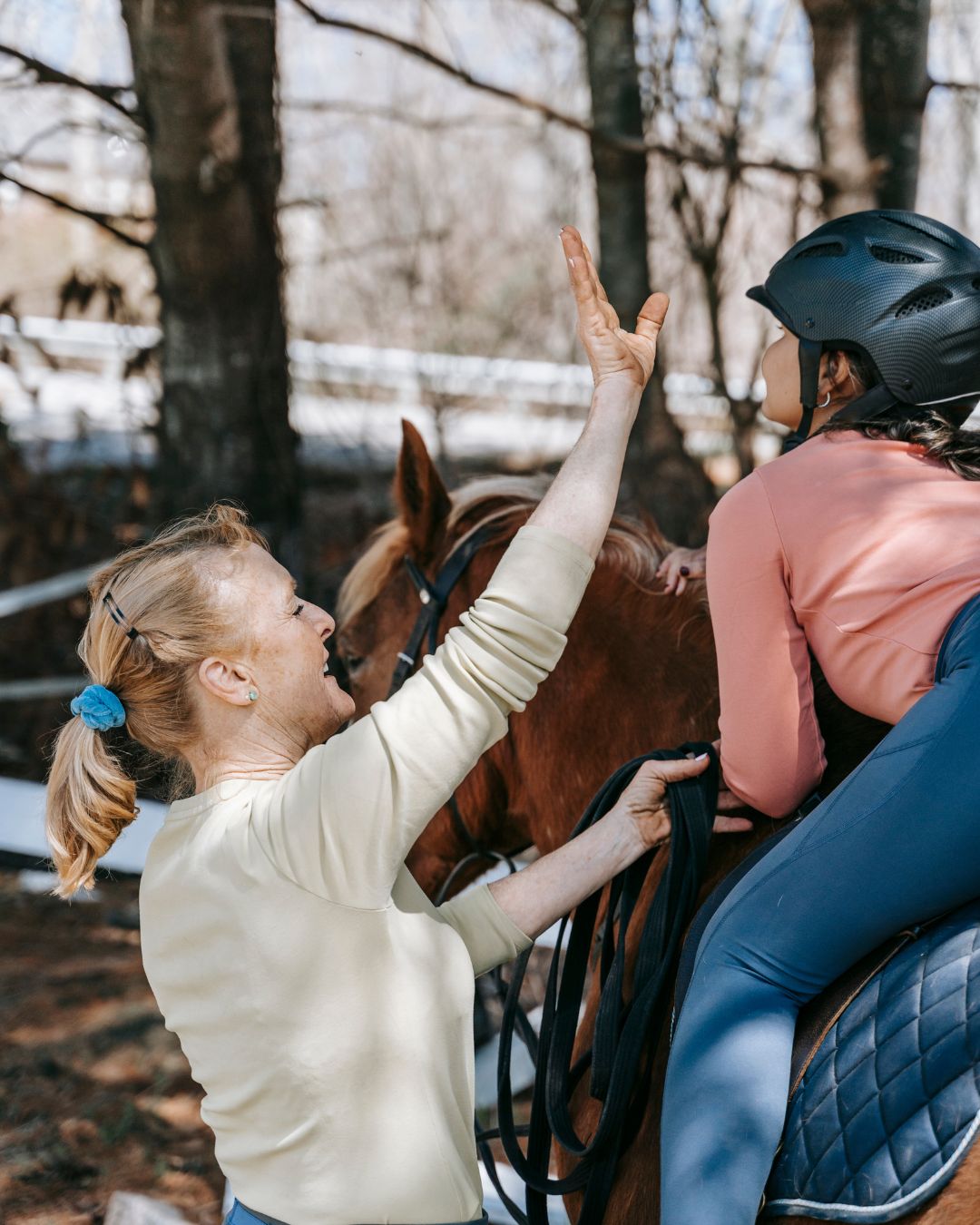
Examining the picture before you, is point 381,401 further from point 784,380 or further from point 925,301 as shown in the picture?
point 925,301

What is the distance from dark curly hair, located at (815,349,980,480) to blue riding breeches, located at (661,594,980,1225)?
1.30 feet

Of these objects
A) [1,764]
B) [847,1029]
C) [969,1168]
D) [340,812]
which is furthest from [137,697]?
[1,764]

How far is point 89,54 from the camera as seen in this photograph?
27.3 feet

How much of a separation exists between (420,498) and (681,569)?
673 millimetres

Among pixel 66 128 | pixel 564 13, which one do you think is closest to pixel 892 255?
pixel 564 13

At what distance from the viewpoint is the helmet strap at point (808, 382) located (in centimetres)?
204

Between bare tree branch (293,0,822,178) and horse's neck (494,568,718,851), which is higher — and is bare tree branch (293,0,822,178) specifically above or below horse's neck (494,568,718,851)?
above

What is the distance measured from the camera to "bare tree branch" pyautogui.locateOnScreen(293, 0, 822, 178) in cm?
509

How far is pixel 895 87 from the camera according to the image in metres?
6.02

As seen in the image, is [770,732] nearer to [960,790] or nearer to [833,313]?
[960,790]

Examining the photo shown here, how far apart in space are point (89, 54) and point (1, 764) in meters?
5.31

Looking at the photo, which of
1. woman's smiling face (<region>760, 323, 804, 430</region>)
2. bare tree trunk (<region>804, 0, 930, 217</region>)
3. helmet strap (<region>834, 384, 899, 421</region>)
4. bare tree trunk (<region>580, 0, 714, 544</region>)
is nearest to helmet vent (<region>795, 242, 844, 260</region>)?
woman's smiling face (<region>760, 323, 804, 430</region>)

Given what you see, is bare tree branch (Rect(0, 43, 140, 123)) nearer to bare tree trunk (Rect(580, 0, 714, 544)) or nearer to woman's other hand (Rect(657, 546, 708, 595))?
bare tree trunk (Rect(580, 0, 714, 544))

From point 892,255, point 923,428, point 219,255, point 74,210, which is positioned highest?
point 74,210
